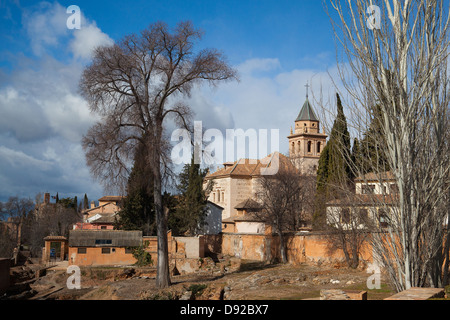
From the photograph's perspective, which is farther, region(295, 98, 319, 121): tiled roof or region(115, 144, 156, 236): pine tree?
region(295, 98, 319, 121): tiled roof

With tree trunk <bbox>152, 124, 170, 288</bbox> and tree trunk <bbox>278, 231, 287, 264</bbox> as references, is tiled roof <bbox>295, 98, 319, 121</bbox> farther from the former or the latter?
tree trunk <bbox>152, 124, 170, 288</bbox>

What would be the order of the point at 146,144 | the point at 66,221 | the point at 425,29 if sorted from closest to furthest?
the point at 425,29 → the point at 146,144 → the point at 66,221

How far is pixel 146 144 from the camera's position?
20875 mm

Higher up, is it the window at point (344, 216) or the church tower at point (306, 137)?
the church tower at point (306, 137)

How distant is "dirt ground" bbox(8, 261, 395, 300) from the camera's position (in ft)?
68.1

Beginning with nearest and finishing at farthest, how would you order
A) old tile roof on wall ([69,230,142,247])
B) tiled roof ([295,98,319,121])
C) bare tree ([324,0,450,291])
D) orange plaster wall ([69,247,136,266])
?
1. bare tree ([324,0,450,291])
2. orange plaster wall ([69,247,136,266])
3. old tile roof on wall ([69,230,142,247])
4. tiled roof ([295,98,319,121])

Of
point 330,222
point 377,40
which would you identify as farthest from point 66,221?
point 377,40

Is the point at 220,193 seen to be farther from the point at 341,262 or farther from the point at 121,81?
the point at 121,81

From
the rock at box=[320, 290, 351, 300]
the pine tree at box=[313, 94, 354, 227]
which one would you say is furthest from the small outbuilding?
the rock at box=[320, 290, 351, 300]

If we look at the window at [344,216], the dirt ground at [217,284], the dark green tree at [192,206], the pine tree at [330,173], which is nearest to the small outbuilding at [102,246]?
the dirt ground at [217,284]

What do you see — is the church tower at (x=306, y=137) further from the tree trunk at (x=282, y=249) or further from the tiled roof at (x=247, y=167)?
the tree trunk at (x=282, y=249)

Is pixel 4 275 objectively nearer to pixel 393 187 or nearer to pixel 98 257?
pixel 98 257

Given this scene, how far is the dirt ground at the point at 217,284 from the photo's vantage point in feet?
68.1
